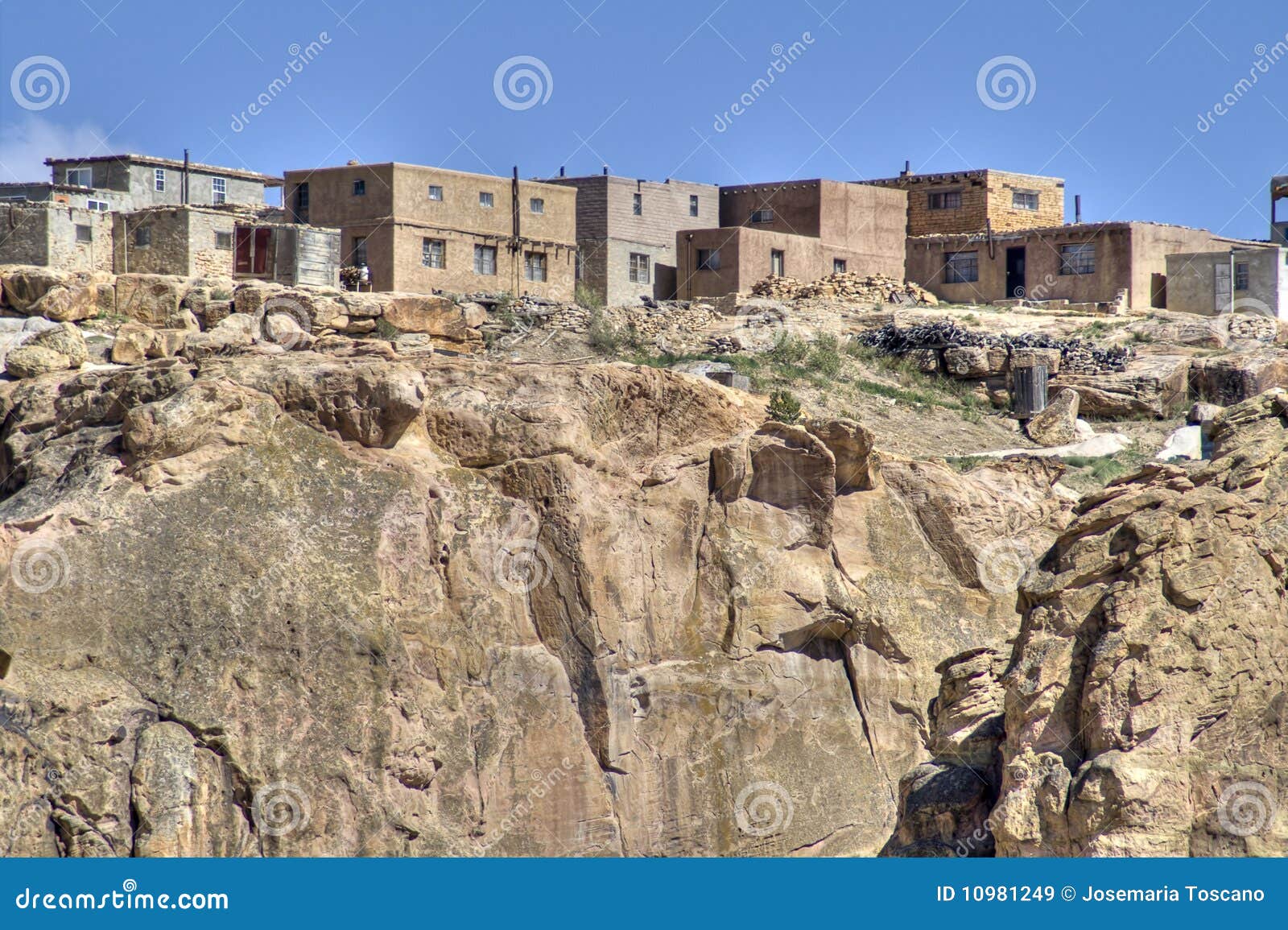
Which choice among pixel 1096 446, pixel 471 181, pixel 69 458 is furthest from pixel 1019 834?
pixel 471 181

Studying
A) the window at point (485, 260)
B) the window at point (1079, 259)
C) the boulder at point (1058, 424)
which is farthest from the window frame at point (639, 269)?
the boulder at point (1058, 424)

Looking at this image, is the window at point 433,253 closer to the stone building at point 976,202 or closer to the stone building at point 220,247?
the stone building at point 220,247

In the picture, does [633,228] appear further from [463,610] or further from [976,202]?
[463,610]

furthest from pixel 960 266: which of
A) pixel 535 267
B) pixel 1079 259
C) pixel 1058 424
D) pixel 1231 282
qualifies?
pixel 1058 424

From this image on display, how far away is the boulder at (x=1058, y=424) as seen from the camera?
36906mm

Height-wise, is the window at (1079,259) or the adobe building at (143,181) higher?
the adobe building at (143,181)

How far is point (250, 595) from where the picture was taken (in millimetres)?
21156

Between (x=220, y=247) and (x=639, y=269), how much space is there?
11743mm

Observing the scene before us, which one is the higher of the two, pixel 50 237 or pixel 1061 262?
pixel 1061 262

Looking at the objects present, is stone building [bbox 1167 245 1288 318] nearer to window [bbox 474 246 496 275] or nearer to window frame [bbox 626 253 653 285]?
window frame [bbox 626 253 653 285]

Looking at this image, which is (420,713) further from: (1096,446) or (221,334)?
(1096,446)

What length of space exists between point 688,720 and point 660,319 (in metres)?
19.9

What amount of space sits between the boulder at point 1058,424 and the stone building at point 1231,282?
11.0 meters

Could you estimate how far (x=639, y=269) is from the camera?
4988 centimetres
